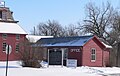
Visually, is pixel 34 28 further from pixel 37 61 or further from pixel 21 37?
pixel 37 61

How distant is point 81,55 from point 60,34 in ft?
205

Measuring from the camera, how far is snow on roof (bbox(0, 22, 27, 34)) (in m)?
59.5

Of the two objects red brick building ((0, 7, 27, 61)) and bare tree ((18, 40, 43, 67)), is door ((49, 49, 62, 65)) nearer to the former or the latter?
bare tree ((18, 40, 43, 67))

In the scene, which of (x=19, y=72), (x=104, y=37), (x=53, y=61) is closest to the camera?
(x=19, y=72)

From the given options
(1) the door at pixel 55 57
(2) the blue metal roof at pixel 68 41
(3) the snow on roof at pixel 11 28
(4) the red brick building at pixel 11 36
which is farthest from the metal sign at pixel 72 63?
(3) the snow on roof at pixel 11 28

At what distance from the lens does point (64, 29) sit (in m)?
108

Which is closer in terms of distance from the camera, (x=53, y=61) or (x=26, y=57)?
(x=26, y=57)

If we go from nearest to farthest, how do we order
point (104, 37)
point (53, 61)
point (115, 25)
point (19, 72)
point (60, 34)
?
point (19, 72) < point (53, 61) < point (115, 25) < point (104, 37) < point (60, 34)

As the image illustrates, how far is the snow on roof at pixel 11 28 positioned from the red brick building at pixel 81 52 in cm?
1330

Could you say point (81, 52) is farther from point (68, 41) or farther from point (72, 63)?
point (68, 41)

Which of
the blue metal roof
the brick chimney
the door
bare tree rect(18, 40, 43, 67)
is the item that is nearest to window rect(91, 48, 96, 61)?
the blue metal roof

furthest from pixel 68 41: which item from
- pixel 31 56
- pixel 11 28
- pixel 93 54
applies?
pixel 11 28

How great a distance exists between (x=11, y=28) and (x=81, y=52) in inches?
835

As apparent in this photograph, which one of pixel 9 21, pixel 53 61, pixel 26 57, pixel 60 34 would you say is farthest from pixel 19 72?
pixel 60 34
